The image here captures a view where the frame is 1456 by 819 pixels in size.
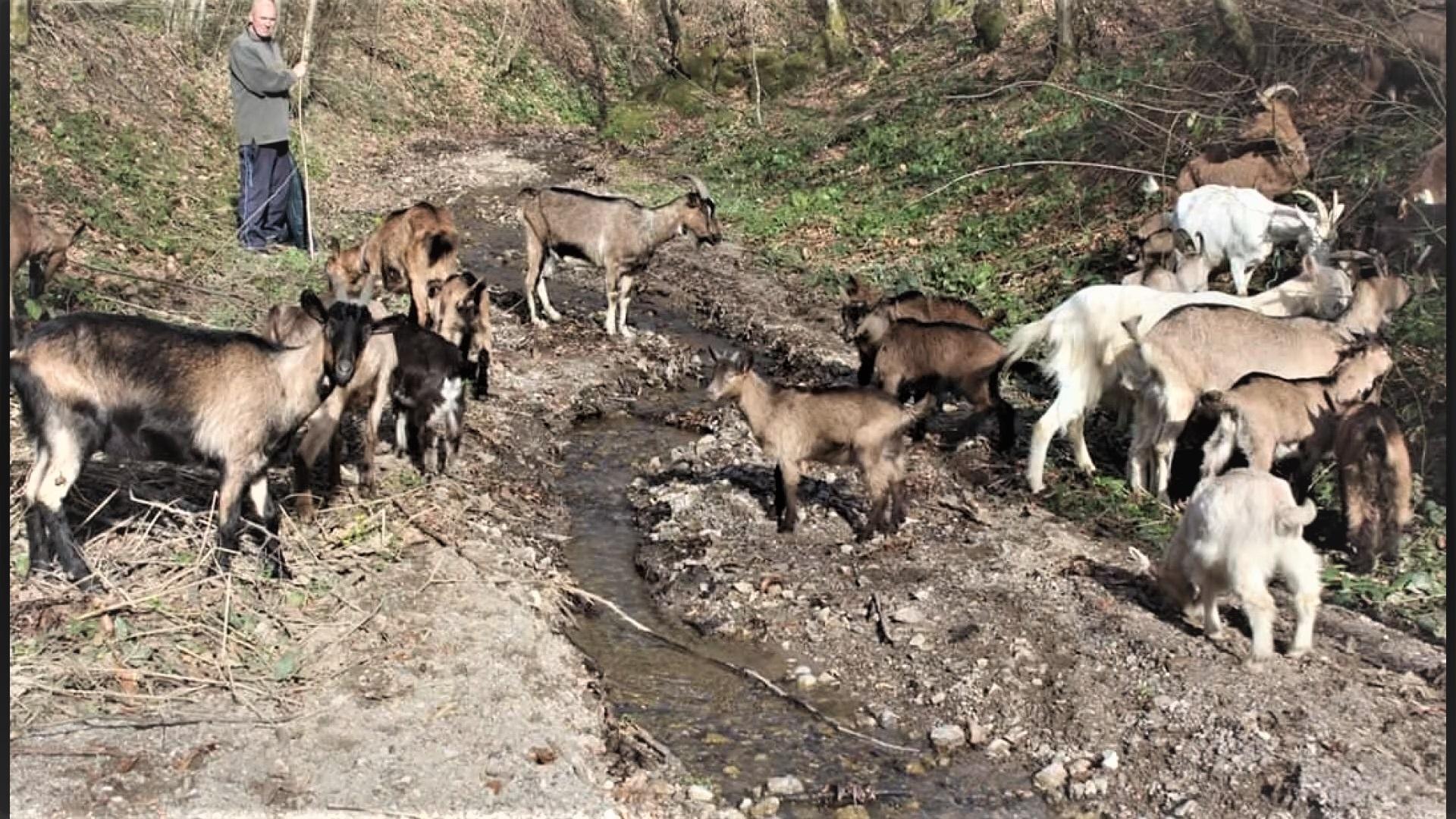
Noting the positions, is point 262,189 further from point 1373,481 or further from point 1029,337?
point 1373,481

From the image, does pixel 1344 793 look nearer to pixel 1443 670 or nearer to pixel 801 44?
pixel 1443 670

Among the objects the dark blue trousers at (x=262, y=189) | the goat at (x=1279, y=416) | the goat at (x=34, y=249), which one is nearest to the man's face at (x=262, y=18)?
the dark blue trousers at (x=262, y=189)

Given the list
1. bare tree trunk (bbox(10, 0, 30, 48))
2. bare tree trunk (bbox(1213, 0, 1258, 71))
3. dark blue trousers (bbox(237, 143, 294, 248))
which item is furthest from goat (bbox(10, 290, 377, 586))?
bare tree trunk (bbox(10, 0, 30, 48))

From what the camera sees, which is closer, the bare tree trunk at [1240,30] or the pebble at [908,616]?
the pebble at [908,616]

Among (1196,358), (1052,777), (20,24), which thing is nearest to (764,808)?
(1052,777)

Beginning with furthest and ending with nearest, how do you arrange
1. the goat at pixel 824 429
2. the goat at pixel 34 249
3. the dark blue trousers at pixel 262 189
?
the dark blue trousers at pixel 262 189
the goat at pixel 34 249
the goat at pixel 824 429

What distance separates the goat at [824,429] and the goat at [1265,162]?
5484 mm

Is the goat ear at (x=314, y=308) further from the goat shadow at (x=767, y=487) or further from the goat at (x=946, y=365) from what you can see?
the goat at (x=946, y=365)

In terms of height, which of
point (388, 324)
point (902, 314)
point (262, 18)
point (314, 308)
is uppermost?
point (262, 18)

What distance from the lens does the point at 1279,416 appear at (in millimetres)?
7688

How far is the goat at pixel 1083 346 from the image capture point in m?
8.81

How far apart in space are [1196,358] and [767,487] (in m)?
2.72

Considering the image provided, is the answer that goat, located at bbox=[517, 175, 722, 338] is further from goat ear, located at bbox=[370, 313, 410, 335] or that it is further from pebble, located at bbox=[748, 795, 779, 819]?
pebble, located at bbox=[748, 795, 779, 819]

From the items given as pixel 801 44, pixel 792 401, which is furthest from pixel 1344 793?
pixel 801 44
